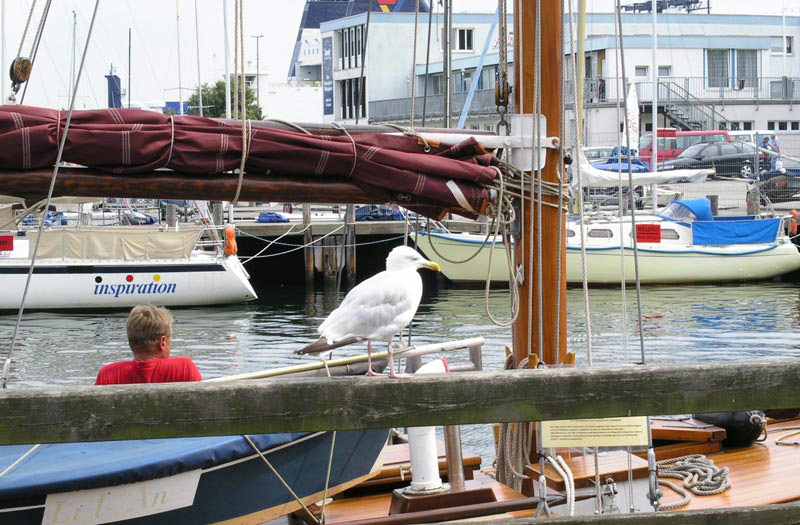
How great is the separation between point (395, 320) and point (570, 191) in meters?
2.33

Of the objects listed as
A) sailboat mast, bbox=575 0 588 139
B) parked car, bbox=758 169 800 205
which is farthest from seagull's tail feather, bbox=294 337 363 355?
parked car, bbox=758 169 800 205

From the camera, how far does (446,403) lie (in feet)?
9.55

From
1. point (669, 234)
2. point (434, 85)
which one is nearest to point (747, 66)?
point (434, 85)

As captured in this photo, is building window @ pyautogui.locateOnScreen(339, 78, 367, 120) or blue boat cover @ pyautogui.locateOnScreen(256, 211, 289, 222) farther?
building window @ pyautogui.locateOnScreen(339, 78, 367, 120)

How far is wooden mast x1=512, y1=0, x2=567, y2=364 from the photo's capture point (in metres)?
5.82

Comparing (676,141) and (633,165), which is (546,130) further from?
(676,141)

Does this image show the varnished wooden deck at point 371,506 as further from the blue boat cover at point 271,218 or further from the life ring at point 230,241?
the blue boat cover at point 271,218

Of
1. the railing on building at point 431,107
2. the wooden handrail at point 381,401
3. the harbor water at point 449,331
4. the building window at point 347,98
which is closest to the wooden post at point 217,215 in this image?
the harbor water at point 449,331

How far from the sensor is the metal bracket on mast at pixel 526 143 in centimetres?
577

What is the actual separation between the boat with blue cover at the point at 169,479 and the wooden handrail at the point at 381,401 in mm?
1745

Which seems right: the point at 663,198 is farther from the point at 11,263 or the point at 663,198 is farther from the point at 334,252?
the point at 11,263

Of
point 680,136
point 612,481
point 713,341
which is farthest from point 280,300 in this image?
point 612,481

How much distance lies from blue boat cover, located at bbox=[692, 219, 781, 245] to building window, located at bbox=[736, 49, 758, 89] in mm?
21710

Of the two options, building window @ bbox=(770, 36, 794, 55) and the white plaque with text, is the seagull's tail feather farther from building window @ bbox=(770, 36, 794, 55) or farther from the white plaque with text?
building window @ bbox=(770, 36, 794, 55)
